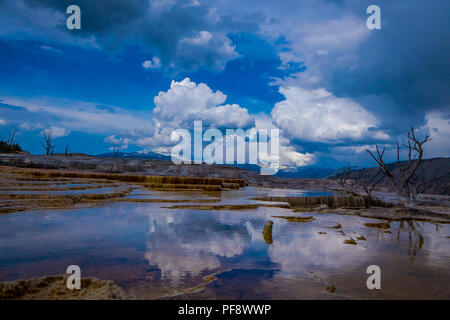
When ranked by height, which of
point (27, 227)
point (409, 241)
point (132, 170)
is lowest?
point (409, 241)

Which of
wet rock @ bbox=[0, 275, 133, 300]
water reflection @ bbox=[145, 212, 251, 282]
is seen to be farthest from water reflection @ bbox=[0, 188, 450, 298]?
wet rock @ bbox=[0, 275, 133, 300]

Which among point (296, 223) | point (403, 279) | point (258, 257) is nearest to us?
point (403, 279)

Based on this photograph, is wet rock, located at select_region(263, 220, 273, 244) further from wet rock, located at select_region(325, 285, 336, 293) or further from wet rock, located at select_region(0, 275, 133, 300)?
wet rock, located at select_region(0, 275, 133, 300)

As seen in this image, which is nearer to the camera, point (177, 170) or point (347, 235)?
point (347, 235)

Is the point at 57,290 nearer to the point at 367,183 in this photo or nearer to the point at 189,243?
the point at 189,243

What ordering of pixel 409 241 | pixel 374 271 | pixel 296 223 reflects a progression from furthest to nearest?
pixel 296 223, pixel 409 241, pixel 374 271

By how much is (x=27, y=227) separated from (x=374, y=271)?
22.4 feet

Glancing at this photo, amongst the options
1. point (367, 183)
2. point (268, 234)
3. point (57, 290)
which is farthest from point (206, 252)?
point (367, 183)

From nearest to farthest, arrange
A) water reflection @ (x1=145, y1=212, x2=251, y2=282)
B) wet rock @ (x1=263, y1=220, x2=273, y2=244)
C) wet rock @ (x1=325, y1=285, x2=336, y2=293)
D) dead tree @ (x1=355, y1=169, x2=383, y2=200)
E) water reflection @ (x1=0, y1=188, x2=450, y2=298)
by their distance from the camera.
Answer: wet rock @ (x1=325, y1=285, x2=336, y2=293), water reflection @ (x1=0, y1=188, x2=450, y2=298), water reflection @ (x1=145, y1=212, x2=251, y2=282), wet rock @ (x1=263, y1=220, x2=273, y2=244), dead tree @ (x1=355, y1=169, x2=383, y2=200)

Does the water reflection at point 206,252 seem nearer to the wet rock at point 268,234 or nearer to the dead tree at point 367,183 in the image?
the wet rock at point 268,234

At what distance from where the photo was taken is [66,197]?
10.3 m

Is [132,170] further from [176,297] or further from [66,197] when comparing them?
[176,297]

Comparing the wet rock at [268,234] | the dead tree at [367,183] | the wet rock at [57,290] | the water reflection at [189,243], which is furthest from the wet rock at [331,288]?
the dead tree at [367,183]
